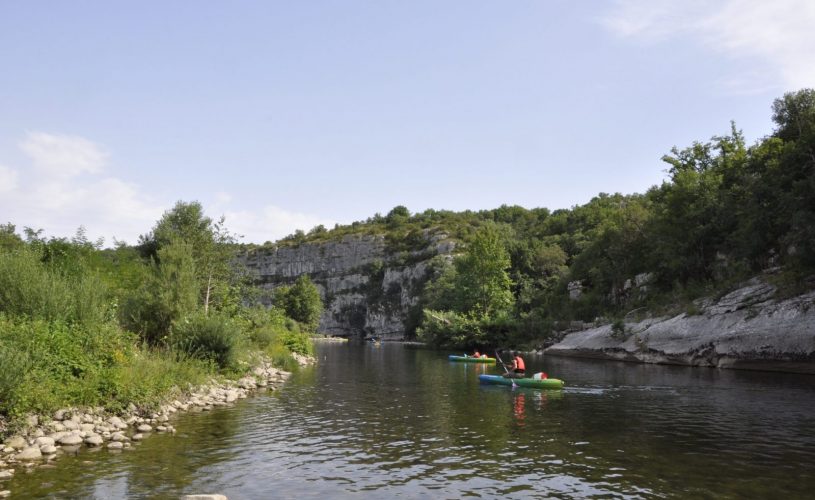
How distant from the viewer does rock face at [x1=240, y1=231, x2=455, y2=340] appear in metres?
136

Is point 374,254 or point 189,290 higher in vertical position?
point 374,254

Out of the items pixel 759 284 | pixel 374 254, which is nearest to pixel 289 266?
pixel 374 254

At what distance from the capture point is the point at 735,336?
3362cm

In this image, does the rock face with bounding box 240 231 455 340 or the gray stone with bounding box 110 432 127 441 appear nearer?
the gray stone with bounding box 110 432 127 441

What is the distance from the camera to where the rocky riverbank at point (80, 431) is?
12.9m

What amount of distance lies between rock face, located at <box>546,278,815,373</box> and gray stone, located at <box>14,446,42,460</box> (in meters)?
33.8

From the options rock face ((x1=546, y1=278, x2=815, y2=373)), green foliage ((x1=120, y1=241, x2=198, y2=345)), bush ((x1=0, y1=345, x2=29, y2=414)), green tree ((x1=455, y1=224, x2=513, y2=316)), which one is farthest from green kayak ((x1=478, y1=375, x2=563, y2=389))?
green tree ((x1=455, y1=224, x2=513, y2=316))

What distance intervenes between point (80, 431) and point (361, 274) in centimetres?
13931

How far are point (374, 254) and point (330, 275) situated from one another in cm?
1567

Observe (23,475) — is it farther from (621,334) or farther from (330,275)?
(330,275)

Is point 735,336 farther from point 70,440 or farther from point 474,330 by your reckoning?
point 70,440

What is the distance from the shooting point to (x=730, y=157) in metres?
54.7

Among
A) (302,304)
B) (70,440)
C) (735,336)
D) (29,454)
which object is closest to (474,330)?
(735,336)

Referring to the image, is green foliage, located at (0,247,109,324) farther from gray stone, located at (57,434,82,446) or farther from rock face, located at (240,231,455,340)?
rock face, located at (240,231,455,340)
